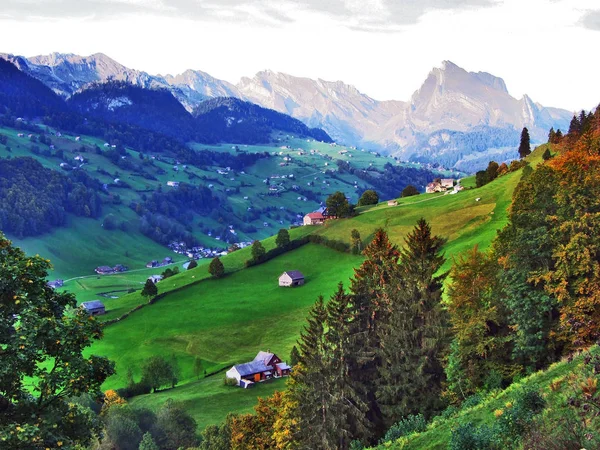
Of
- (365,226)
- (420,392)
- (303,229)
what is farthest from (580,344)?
(303,229)

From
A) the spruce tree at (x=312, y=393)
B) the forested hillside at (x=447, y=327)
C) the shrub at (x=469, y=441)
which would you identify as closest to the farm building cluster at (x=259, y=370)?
the forested hillside at (x=447, y=327)

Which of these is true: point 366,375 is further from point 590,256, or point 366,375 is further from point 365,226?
point 365,226

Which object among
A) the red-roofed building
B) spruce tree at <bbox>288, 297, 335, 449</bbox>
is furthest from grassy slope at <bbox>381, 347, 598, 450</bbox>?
the red-roofed building

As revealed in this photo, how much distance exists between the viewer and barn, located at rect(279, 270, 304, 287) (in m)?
130

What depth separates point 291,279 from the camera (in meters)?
129

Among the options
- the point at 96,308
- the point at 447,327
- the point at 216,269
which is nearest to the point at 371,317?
the point at 447,327

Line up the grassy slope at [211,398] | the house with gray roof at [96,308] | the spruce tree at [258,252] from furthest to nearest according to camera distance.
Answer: the spruce tree at [258,252], the house with gray roof at [96,308], the grassy slope at [211,398]

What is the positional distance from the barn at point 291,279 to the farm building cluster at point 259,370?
115 ft

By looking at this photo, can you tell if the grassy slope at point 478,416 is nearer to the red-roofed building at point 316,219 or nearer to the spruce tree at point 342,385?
the spruce tree at point 342,385

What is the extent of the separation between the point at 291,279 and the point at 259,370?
134 feet

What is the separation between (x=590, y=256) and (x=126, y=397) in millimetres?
79169

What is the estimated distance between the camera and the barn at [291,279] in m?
130

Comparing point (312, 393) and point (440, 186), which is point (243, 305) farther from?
point (440, 186)

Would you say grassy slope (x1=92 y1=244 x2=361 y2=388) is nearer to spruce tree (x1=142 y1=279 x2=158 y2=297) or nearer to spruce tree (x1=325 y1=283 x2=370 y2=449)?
spruce tree (x1=142 y1=279 x2=158 y2=297)
